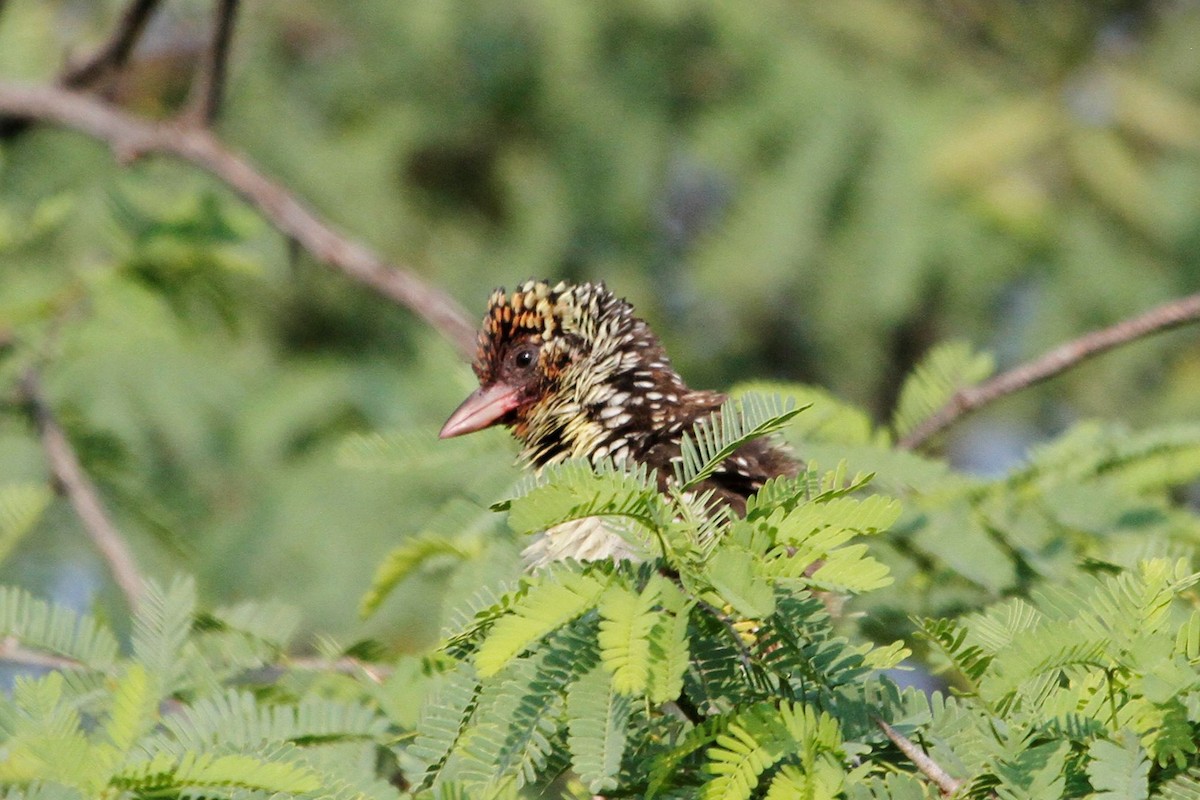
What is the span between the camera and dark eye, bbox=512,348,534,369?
332 centimetres

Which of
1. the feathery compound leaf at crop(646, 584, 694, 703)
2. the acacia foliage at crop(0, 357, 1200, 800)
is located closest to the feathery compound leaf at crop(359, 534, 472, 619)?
the acacia foliage at crop(0, 357, 1200, 800)

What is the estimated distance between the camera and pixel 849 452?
3.38 meters

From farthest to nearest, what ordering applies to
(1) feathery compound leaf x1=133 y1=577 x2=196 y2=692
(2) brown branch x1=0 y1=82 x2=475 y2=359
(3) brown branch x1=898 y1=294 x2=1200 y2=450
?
(2) brown branch x1=0 y1=82 x2=475 y2=359, (3) brown branch x1=898 y1=294 x2=1200 y2=450, (1) feathery compound leaf x1=133 y1=577 x2=196 y2=692

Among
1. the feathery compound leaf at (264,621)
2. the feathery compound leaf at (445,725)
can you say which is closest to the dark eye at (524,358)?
the feathery compound leaf at (264,621)

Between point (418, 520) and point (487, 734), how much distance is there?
5046 millimetres

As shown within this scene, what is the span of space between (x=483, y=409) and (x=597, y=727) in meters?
1.54

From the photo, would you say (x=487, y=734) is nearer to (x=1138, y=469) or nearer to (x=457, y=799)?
(x=457, y=799)

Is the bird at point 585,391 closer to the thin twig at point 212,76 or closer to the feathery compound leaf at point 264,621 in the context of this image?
the feathery compound leaf at point 264,621

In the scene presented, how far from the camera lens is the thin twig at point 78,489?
3756 millimetres

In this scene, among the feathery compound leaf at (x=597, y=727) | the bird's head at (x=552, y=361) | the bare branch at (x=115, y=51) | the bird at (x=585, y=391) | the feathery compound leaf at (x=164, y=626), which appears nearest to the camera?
the feathery compound leaf at (x=597, y=727)

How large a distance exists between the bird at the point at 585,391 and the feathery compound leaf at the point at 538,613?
884 millimetres

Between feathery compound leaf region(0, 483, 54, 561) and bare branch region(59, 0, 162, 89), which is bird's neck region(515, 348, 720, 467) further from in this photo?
A: bare branch region(59, 0, 162, 89)

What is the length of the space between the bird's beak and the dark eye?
6cm

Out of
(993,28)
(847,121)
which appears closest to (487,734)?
(847,121)
